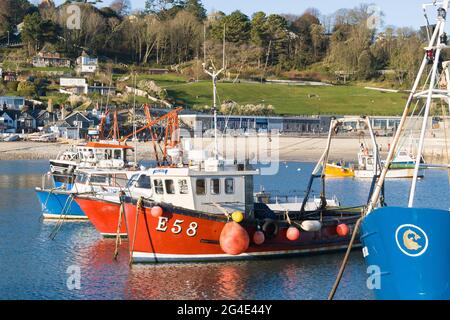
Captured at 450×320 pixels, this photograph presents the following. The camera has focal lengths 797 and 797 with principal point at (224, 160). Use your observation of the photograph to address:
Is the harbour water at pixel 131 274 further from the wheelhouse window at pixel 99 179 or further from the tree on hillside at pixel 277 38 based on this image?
the tree on hillside at pixel 277 38

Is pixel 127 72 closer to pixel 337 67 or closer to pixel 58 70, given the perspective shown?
pixel 58 70

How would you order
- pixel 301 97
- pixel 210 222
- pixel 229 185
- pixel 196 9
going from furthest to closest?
pixel 196 9
pixel 301 97
pixel 229 185
pixel 210 222

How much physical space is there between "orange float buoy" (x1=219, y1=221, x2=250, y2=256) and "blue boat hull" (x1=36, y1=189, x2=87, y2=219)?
12858mm

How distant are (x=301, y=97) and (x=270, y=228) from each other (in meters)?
89.0

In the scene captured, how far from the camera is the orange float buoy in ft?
80.8

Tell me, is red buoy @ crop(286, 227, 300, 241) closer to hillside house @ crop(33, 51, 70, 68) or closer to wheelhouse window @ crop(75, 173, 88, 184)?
wheelhouse window @ crop(75, 173, 88, 184)

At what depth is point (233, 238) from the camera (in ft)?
80.7

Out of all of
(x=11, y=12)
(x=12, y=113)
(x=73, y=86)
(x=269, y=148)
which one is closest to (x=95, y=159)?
(x=269, y=148)

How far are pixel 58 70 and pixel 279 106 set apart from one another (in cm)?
3148

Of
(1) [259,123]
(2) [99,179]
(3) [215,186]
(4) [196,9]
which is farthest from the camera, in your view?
(4) [196,9]

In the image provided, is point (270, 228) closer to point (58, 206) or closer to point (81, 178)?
point (81, 178)

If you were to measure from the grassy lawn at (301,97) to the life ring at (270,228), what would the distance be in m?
76.9

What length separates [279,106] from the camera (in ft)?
354

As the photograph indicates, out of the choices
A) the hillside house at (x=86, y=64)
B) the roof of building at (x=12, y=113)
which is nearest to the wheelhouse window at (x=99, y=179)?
the roof of building at (x=12, y=113)
